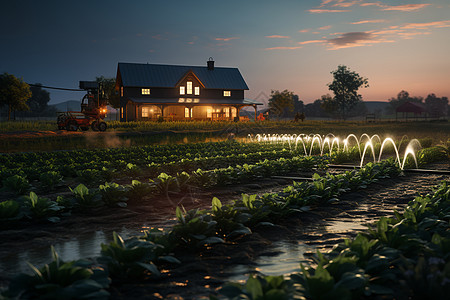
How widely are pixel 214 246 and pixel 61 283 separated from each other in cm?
200

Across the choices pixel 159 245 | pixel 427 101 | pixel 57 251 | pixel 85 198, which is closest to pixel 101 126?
pixel 85 198

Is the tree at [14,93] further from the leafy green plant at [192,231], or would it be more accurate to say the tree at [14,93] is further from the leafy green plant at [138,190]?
the leafy green plant at [192,231]

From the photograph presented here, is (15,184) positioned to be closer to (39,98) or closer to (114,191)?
(114,191)

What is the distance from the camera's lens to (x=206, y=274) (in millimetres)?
3988

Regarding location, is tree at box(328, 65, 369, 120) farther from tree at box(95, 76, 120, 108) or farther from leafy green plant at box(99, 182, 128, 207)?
leafy green plant at box(99, 182, 128, 207)

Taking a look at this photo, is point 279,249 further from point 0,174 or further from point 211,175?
point 0,174

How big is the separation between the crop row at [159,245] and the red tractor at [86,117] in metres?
23.2

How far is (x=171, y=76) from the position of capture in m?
45.7

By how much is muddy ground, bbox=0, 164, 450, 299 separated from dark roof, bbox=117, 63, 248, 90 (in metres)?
36.7

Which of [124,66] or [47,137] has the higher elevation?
[124,66]

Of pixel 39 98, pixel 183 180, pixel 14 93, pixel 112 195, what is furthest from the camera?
pixel 39 98

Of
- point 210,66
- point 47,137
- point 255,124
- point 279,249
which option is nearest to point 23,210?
point 279,249

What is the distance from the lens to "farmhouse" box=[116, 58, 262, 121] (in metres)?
43.1

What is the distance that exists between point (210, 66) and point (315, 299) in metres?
46.6
